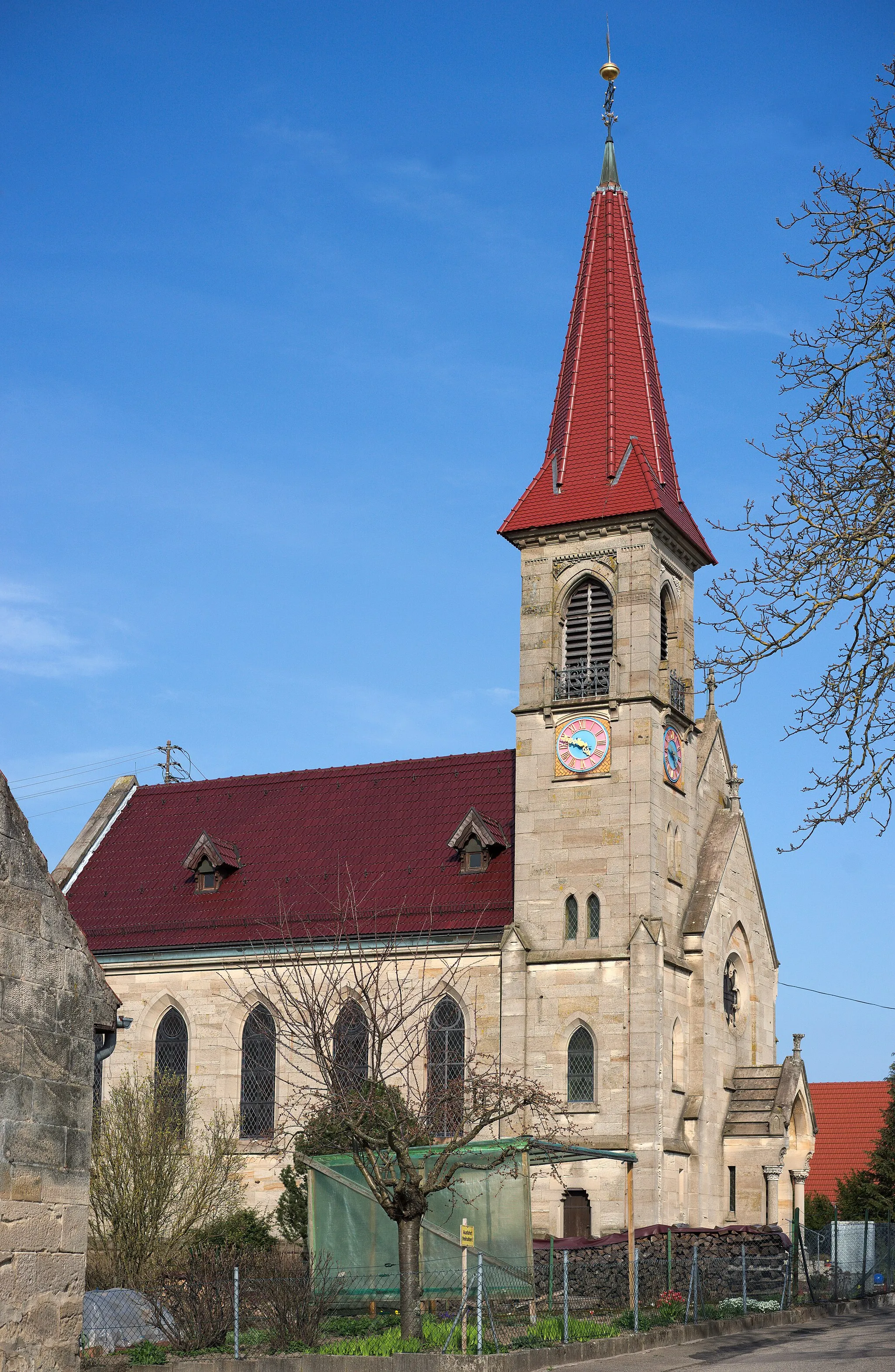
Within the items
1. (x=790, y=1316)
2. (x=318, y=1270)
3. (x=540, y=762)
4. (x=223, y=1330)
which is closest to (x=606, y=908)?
(x=540, y=762)

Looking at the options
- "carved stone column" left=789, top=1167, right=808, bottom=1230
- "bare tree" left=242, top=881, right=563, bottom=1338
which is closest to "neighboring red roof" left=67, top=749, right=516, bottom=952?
"bare tree" left=242, top=881, right=563, bottom=1338

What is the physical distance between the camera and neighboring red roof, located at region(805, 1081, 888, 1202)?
56969mm

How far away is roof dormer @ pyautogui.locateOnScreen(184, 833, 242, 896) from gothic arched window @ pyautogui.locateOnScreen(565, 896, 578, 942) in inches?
389

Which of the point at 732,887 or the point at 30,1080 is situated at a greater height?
the point at 732,887

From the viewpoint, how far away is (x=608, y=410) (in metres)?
40.0

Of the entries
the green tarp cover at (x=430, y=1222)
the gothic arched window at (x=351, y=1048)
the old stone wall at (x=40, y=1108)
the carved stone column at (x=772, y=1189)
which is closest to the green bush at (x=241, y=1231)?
the gothic arched window at (x=351, y=1048)

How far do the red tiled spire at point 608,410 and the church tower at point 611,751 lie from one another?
2.0 inches

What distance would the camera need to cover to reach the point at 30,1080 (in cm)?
1173

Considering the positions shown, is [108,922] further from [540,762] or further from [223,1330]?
[223,1330]

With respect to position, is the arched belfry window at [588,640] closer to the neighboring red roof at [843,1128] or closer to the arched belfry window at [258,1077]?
the arched belfry window at [258,1077]

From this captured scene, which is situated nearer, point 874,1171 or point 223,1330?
point 223,1330

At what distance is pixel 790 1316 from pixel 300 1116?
1067cm

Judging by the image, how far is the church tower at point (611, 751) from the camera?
3416 cm

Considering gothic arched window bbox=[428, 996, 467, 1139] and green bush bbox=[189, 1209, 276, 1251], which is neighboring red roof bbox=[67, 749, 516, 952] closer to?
gothic arched window bbox=[428, 996, 467, 1139]
